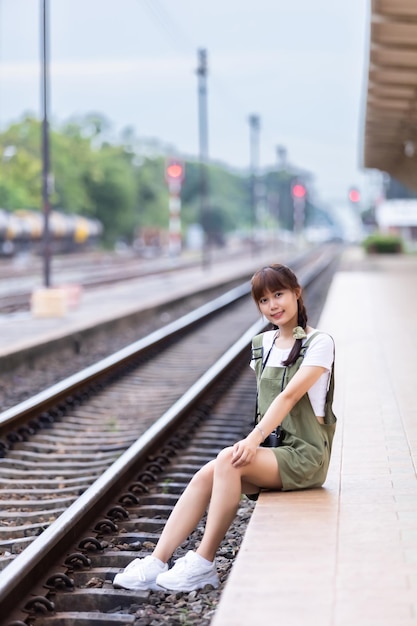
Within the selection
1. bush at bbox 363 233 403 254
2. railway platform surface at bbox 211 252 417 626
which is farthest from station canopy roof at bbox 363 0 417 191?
bush at bbox 363 233 403 254

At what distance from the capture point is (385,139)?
3150 cm

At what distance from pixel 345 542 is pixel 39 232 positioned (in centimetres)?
5865

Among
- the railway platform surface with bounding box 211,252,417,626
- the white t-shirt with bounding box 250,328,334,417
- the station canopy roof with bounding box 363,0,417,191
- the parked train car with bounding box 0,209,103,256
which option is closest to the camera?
the railway platform surface with bounding box 211,252,417,626

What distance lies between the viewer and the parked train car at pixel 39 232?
55781 mm

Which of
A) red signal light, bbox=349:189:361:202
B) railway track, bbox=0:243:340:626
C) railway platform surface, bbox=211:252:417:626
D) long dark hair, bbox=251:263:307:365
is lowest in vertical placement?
railway track, bbox=0:243:340:626

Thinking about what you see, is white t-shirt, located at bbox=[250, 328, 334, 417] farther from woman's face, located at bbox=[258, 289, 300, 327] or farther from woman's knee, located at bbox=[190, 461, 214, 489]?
woman's knee, located at bbox=[190, 461, 214, 489]

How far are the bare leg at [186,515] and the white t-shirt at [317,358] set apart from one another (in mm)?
612

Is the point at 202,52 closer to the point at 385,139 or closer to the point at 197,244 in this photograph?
the point at 385,139

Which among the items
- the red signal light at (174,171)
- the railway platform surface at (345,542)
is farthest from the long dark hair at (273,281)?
the red signal light at (174,171)

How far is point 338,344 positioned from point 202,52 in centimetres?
3343

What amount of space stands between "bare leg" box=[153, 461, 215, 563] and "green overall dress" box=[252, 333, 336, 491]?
0.37 metres

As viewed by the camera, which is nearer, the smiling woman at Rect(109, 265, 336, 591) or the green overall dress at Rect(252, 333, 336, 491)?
the smiling woman at Rect(109, 265, 336, 591)

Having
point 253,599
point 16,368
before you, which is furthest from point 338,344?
point 253,599

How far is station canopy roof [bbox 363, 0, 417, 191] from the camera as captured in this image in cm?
1485
